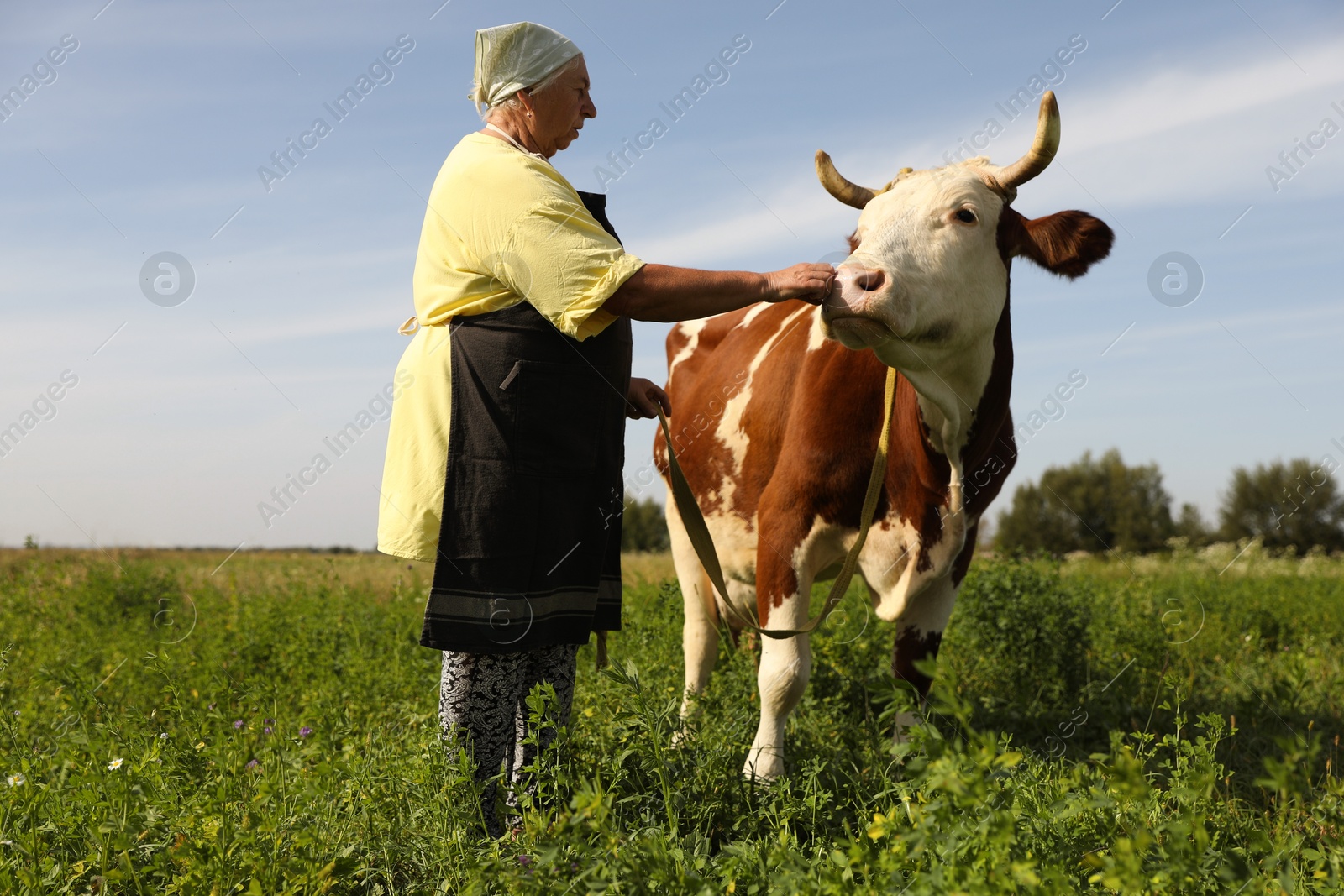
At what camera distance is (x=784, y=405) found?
4406 mm

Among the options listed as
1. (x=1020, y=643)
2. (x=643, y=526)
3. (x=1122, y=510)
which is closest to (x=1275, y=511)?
(x=1122, y=510)

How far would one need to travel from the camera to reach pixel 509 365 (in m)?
2.82

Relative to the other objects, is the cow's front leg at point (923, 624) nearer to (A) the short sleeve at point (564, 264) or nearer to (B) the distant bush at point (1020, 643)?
(B) the distant bush at point (1020, 643)

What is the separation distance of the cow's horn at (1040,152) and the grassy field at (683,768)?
1.85 m

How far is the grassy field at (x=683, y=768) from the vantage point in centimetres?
202

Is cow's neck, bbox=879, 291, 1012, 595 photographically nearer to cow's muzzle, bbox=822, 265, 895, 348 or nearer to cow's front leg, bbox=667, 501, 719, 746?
cow's muzzle, bbox=822, 265, 895, 348

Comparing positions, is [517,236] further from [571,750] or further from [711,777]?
[711,777]

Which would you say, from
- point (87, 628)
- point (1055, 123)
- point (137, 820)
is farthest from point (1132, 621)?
point (87, 628)

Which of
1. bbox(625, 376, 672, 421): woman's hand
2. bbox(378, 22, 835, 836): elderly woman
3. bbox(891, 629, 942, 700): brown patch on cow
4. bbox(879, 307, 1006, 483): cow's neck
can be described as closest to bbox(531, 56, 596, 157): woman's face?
bbox(378, 22, 835, 836): elderly woman

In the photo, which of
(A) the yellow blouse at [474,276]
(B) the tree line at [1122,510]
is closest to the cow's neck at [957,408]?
(A) the yellow blouse at [474,276]

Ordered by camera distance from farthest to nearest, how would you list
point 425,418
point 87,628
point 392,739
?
point 87,628
point 392,739
point 425,418

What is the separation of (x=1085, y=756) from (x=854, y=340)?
8.77 feet

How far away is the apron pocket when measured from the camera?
2.85 m

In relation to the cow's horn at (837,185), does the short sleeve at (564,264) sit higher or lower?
lower
